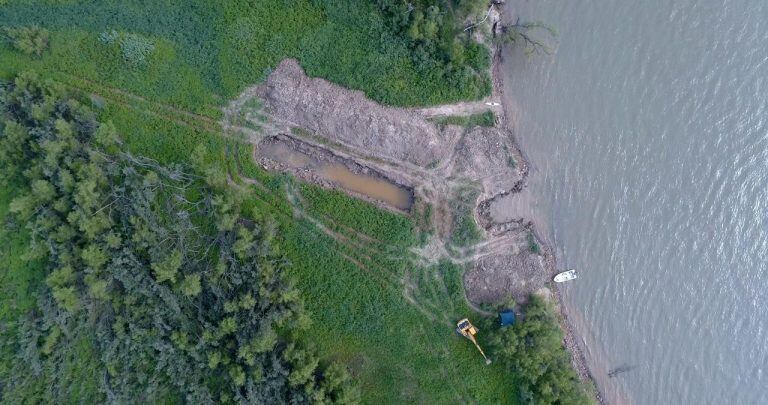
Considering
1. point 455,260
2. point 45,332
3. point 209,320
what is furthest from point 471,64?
point 45,332

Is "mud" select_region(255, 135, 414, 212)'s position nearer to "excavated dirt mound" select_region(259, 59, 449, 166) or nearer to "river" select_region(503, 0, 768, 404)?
"excavated dirt mound" select_region(259, 59, 449, 166)

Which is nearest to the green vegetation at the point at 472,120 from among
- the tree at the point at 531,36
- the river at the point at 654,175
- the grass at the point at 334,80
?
the grass at the point at 334,80

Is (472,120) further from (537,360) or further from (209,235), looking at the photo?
(209,235)

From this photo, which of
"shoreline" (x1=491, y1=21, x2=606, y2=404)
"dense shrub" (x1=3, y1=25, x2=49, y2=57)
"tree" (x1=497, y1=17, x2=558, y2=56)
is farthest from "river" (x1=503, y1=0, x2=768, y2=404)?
"dense shrub" (x1=3, y1=25, x2=49, y2=57)

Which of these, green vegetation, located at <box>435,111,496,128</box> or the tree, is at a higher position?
the tree

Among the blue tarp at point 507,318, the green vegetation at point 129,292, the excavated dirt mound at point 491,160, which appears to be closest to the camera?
the green vegetation at point 129,292

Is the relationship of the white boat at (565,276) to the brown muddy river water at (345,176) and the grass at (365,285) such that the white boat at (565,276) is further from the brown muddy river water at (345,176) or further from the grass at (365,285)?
the brown muddy river water at (345,176)

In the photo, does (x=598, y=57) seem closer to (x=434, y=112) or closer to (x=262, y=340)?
(x=434, y=112)
